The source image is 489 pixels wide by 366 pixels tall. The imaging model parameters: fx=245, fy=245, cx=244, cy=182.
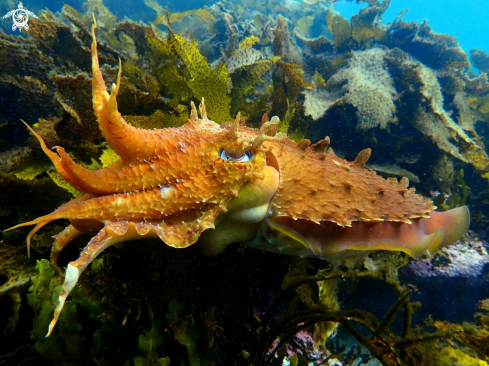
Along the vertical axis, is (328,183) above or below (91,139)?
above

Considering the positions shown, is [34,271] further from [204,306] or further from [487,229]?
[487,229]

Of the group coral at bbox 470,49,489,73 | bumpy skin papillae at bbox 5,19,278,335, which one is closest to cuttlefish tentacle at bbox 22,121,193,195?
bumpy skin papillae at bbox 5,19,278,335

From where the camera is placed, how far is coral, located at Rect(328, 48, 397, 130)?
488cm

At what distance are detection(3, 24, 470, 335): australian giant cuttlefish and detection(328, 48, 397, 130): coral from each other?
3266 millimetres

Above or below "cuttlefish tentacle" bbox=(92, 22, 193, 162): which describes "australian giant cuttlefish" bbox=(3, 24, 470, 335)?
below

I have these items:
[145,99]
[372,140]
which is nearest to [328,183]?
[145,99]

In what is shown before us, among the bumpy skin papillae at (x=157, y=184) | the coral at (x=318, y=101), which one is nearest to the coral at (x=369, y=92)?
the coral at (x=318, y=101)

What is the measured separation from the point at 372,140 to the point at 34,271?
18.5ft

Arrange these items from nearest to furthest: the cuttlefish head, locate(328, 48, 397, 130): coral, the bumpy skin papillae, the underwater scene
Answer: the bumpy skin papillae, the underwater scene, the cuttlefish head, locate(328, 48, 397, 130): coral

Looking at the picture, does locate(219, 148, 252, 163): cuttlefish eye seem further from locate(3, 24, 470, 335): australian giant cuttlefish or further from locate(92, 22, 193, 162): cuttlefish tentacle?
locate(92, 22, 193, 162): cuttlefish tentacle

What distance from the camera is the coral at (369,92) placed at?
4.88 m

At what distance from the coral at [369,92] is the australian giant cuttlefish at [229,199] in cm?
327

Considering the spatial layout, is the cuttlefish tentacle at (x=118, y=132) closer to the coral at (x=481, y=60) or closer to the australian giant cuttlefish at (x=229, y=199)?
the australian giant cuttlefish at (x=229, y=199)

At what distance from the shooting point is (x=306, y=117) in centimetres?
455
